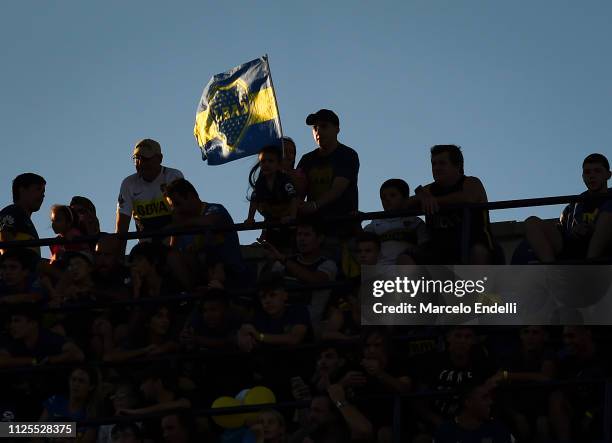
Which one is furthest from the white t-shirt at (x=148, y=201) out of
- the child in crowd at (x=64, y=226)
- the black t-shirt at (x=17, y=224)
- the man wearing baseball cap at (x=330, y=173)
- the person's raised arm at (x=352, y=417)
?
the person's raised arm at (x=352, y=417)

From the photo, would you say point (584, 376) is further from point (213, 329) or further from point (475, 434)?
point (213, 329)

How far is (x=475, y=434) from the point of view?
9.43 m

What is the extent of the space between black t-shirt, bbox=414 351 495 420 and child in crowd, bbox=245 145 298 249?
1.96 meters

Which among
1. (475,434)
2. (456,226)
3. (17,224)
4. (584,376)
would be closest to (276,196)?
(456,226)

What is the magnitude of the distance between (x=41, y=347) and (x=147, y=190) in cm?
173

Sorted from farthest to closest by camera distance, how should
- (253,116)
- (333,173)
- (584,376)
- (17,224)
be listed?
(253,116) < (17,224) < (333,173) < (584,376)

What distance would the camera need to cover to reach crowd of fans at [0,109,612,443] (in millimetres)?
9781

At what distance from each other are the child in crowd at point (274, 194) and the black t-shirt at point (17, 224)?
77.7 inches

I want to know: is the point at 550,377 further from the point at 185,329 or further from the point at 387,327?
the point at 185,329

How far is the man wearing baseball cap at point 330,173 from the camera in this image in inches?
453

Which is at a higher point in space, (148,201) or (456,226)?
(148,201)

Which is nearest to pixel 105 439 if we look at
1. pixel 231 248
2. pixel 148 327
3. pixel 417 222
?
pixel 148 327

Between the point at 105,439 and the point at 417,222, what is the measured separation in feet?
9.30

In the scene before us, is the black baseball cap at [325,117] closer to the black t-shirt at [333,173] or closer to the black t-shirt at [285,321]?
the black t-shirt at [333,173]
